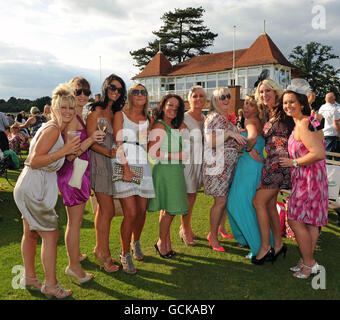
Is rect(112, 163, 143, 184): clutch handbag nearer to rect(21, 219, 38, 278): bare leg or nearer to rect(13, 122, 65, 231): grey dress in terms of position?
rect(13, 122, 65, 231): grey dress

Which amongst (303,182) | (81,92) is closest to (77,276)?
(81,92)

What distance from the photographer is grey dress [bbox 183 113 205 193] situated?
4488 mm

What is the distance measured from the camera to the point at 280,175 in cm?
390

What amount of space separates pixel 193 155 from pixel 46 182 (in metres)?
2.19

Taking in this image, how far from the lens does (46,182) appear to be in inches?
120

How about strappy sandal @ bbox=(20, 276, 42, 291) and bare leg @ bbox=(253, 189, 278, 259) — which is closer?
strappy sandal @ bbox=(20, 276, 42, 291)

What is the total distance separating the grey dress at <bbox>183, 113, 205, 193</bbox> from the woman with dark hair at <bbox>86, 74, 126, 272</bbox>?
46.2 inches

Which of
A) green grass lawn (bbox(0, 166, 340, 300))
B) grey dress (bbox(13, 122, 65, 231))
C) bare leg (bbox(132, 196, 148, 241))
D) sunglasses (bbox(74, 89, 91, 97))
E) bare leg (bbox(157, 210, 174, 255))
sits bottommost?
green grass lawn (bbox(0, 166, 340, 300))

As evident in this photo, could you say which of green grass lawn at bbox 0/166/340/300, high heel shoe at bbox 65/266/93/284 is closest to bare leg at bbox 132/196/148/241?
green grass lawn at bbox 0/166/340/300

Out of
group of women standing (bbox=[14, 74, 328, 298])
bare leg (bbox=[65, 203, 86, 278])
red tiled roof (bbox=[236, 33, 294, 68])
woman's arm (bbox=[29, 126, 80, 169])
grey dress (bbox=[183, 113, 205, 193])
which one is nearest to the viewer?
woman's arm (bbox=[29, 126, 80, 169])

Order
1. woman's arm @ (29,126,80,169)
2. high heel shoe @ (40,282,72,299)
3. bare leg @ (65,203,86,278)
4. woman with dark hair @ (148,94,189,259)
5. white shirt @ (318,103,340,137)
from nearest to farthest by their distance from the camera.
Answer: woman's arm @ (29,126,80,169)
high heel shoe @ (40,282,72,299)
bare leg @ (65,203,86,278)
woman with dark hair @ (148,94,189,259)
white shirt @ (318,103,340,137)

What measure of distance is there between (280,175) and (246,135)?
30.3 inches

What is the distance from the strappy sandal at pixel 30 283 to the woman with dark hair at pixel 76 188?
0.34 m

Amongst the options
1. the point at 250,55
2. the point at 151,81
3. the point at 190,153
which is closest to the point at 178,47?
the point at 151,81
